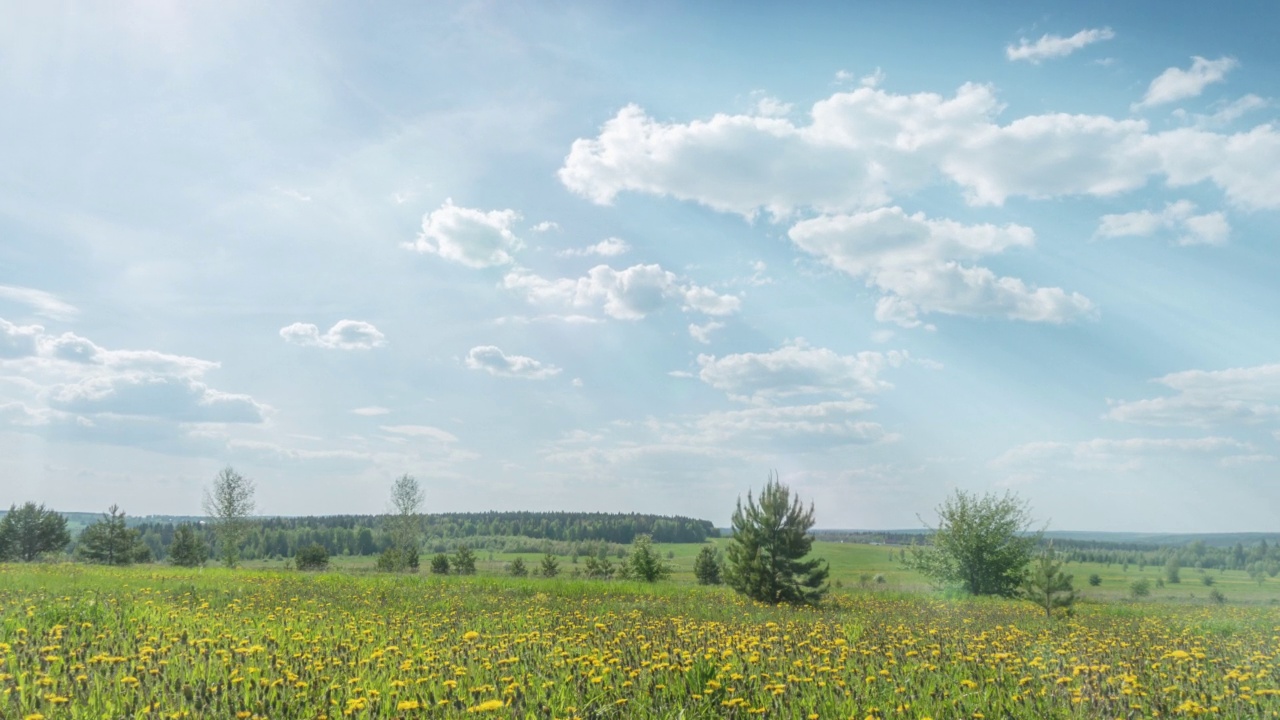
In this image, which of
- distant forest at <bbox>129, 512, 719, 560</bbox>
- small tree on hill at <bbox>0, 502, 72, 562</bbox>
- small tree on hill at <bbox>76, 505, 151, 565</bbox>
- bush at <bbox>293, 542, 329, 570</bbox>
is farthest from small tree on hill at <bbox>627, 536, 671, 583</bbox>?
distant forest at <bbox>129, 512, 719, 560</bbox>

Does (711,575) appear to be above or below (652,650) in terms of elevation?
below

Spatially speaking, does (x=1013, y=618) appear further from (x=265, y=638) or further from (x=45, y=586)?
(x=45, y=586)

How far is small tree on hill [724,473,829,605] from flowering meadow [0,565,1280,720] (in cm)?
1228

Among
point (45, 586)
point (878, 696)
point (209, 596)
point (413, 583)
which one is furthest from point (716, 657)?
point (413, 583)

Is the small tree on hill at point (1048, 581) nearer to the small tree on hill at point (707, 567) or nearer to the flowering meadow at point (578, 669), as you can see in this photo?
the flowering meadow at point (578, 669)

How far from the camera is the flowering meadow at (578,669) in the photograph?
19.7ft

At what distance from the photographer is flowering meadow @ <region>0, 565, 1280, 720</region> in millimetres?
5992

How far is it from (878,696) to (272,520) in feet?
730

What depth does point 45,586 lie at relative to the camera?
1636 centimetres

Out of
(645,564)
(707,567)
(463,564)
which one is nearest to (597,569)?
(707,567)

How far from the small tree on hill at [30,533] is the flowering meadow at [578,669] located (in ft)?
268

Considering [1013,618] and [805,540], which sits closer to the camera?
[1013,618]

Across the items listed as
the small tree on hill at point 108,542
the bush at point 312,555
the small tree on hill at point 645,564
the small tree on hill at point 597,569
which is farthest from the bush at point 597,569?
the small tree on hill at point 108,542

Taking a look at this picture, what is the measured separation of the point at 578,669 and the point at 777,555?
18.3 metres
